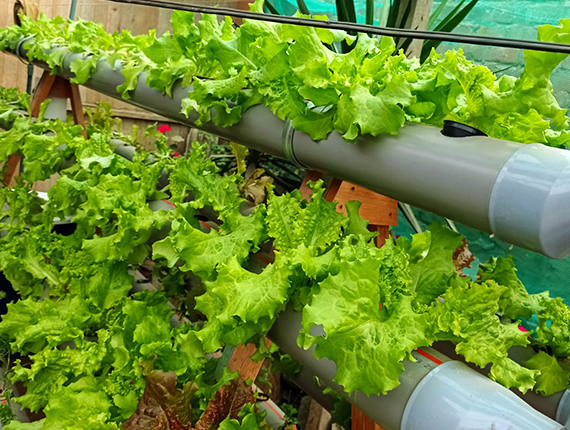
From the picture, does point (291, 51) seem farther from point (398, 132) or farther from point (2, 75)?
point (2, 75)

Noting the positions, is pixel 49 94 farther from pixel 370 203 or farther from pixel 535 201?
pixel 535 201

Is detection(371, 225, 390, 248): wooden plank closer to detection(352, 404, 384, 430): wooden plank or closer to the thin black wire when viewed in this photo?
detection(352, 404, 384, 430): wooden plank

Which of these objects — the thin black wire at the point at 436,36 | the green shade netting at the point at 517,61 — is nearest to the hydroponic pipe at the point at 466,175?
the thin black wire at the point at 436,36

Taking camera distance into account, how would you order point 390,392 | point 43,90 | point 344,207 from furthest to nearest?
point 43,90, point 344,207, point 390,392

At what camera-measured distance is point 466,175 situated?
74cm

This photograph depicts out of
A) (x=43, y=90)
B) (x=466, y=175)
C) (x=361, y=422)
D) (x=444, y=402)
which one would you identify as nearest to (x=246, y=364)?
(x=361, y=422)

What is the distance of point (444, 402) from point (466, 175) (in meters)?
0.30

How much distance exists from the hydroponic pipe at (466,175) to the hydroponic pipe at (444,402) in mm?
195

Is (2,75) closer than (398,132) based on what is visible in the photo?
No

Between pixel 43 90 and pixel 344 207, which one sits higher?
pixel 344 207

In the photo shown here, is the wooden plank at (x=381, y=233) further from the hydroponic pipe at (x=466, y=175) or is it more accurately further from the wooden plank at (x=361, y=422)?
the wooden plank at (x=361, y=422)

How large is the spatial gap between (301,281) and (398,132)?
0.99 ft

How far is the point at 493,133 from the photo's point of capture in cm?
88

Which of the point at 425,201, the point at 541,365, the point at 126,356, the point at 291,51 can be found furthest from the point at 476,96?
the point at 126,356
